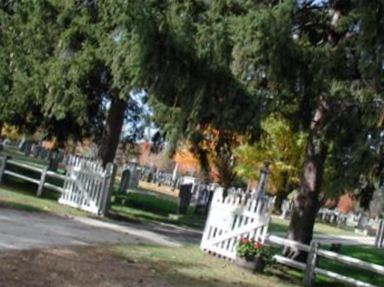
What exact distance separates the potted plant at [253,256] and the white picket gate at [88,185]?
19.5ft

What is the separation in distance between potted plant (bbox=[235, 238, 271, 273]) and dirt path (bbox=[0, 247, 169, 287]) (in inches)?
110

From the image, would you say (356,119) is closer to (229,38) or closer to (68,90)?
(229,38)

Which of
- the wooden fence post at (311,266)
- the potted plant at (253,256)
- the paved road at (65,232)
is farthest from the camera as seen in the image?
the wooden fence post at (311,266)

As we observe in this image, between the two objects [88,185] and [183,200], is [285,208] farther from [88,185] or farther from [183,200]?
[88,185]

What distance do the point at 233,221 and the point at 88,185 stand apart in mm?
5866

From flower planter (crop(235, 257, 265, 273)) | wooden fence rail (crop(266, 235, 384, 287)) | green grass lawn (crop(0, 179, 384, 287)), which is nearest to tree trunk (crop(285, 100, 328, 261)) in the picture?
green grass lawn (crop(0, 179, 384, 287))

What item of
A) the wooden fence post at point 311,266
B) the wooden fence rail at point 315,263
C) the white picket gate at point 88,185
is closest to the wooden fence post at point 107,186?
the white picket gate at point 88,185

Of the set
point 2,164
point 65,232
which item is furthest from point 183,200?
point 65,232

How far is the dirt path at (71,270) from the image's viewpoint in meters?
7.70

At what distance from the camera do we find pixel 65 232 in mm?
12672

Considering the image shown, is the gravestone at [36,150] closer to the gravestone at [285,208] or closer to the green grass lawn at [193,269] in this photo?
the gravestone at [285,208]

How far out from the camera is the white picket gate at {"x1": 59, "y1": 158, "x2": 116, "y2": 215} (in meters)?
17.7

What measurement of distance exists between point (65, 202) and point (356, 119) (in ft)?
28.8

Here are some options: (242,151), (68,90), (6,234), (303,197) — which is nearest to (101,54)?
(68,90)
